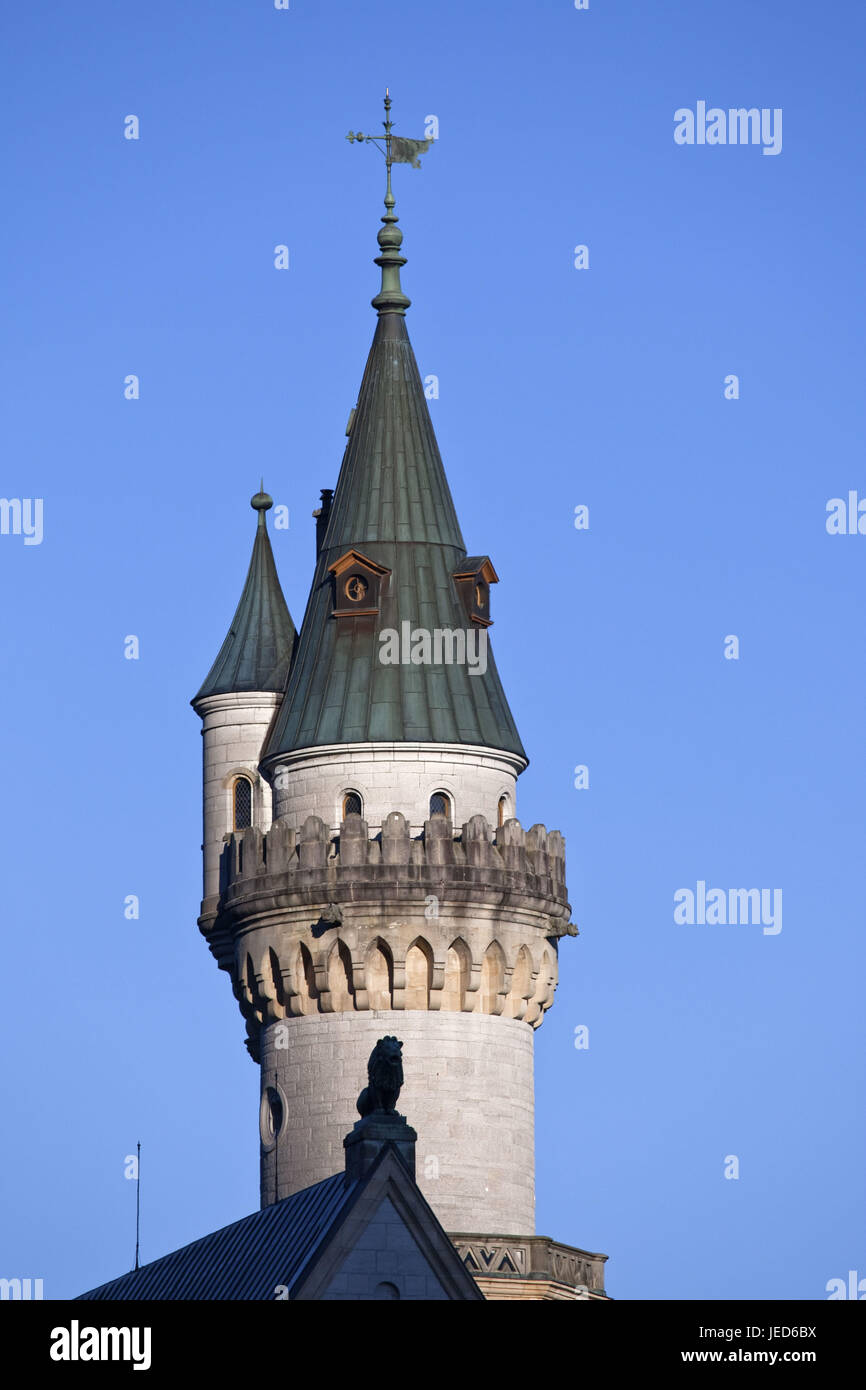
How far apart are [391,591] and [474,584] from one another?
1.97m

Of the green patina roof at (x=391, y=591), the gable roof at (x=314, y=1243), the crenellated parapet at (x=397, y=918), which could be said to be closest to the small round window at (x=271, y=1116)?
the crenellated parapet at (x=397, y=918)

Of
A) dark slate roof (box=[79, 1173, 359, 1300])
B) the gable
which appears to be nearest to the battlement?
dark slate roof (box=[79, 1173, 359, 1300])

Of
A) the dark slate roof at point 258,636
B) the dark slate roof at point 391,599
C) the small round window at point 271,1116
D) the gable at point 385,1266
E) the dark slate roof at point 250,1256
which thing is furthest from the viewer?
the dark slate roof at point 258,636

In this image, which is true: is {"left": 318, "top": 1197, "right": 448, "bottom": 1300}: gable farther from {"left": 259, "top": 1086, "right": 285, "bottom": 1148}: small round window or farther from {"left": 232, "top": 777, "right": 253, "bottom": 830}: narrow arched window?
{"left": 232, "top": 777, "right": 253, "bottom": 830}: narrow arched window

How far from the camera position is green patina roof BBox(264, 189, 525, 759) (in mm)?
90562

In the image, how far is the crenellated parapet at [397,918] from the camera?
88.6 m

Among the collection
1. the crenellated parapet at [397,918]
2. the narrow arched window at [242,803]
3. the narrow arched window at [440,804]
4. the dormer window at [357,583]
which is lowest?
the crenellated parapet at [397,918]

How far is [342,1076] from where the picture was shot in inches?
3474

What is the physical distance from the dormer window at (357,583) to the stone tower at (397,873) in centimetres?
5

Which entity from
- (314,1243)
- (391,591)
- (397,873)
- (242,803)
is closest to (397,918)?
(397,873)

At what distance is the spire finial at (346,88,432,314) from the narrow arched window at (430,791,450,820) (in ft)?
42.4

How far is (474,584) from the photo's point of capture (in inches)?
3642

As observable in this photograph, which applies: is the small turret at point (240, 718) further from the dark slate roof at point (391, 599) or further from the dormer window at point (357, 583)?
the dormer window at point (357, 583)
